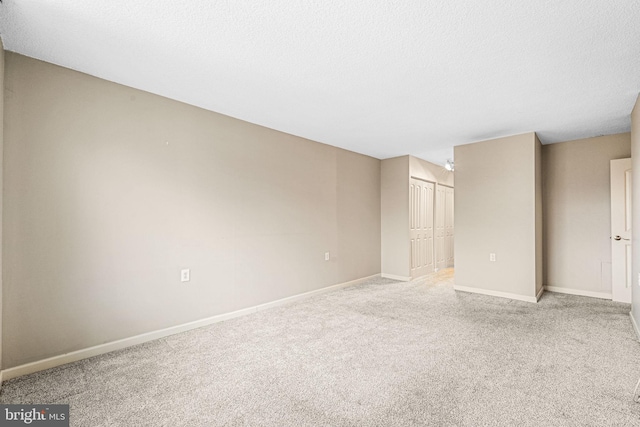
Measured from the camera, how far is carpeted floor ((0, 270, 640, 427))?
177cm

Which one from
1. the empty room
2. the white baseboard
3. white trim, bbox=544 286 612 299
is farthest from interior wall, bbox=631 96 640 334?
the white baseboard

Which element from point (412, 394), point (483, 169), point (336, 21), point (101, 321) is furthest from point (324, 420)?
point (483, 169)

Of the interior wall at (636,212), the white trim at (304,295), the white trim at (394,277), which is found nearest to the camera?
the interior wall at (636,212)

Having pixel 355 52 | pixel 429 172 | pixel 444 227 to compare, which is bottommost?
pixel 444 227

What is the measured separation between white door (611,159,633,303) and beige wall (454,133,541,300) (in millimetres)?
1014

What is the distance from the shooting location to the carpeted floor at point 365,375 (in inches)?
69.7

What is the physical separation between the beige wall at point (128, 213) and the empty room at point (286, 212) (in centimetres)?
2

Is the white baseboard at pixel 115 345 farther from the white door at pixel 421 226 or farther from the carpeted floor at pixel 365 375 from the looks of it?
the white door at pixel 421 226

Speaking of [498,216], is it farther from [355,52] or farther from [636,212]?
[355,52]

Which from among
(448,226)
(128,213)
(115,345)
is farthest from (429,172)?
(115,345)

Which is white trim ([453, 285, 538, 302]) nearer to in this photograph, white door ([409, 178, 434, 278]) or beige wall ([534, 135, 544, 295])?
beige wall ([534, 135, 544, 295])

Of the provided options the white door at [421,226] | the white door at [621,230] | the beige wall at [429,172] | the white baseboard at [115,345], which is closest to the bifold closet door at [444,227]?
the beige wall at [429,172]

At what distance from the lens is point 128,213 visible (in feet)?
9.00

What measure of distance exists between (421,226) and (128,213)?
491cm
